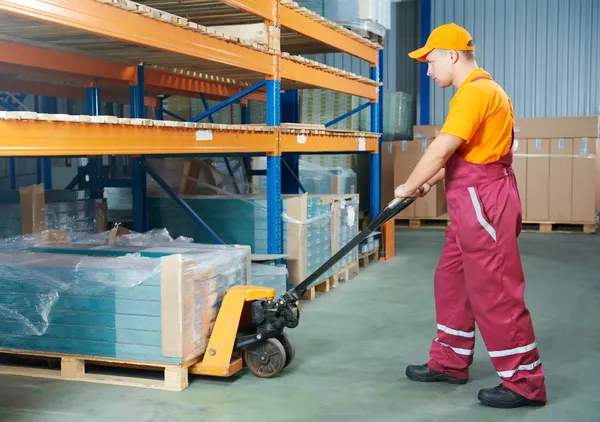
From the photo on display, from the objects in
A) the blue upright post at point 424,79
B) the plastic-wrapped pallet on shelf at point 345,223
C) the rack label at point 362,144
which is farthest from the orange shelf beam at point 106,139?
the blue upright post at point 424,79

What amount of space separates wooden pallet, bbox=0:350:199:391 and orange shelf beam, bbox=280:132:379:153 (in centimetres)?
266

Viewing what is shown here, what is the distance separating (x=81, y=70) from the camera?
659 cm

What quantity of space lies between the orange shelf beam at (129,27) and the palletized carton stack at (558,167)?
7.73 metres

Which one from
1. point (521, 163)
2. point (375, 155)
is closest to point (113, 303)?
point (375, 155)

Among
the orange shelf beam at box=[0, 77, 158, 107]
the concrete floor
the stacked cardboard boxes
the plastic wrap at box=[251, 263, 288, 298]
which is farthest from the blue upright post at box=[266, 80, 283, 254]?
the stacked cardboard boxes

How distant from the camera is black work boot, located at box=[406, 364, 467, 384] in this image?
14.5ft

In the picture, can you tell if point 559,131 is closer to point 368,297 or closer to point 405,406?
point 368,297

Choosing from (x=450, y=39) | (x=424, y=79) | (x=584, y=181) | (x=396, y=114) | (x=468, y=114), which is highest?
(x=424, y=79)

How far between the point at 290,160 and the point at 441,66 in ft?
16.0

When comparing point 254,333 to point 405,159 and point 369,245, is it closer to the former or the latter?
point 369,245

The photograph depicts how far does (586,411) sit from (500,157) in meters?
1.48

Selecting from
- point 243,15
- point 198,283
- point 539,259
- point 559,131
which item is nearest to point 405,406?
point 198,283

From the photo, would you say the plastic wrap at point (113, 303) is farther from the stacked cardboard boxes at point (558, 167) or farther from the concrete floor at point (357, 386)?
the stacked cardboard boxes at point (558, 167)

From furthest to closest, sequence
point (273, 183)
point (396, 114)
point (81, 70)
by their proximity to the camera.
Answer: point (396, 114)
point (81, 70)
point (273, 183)
